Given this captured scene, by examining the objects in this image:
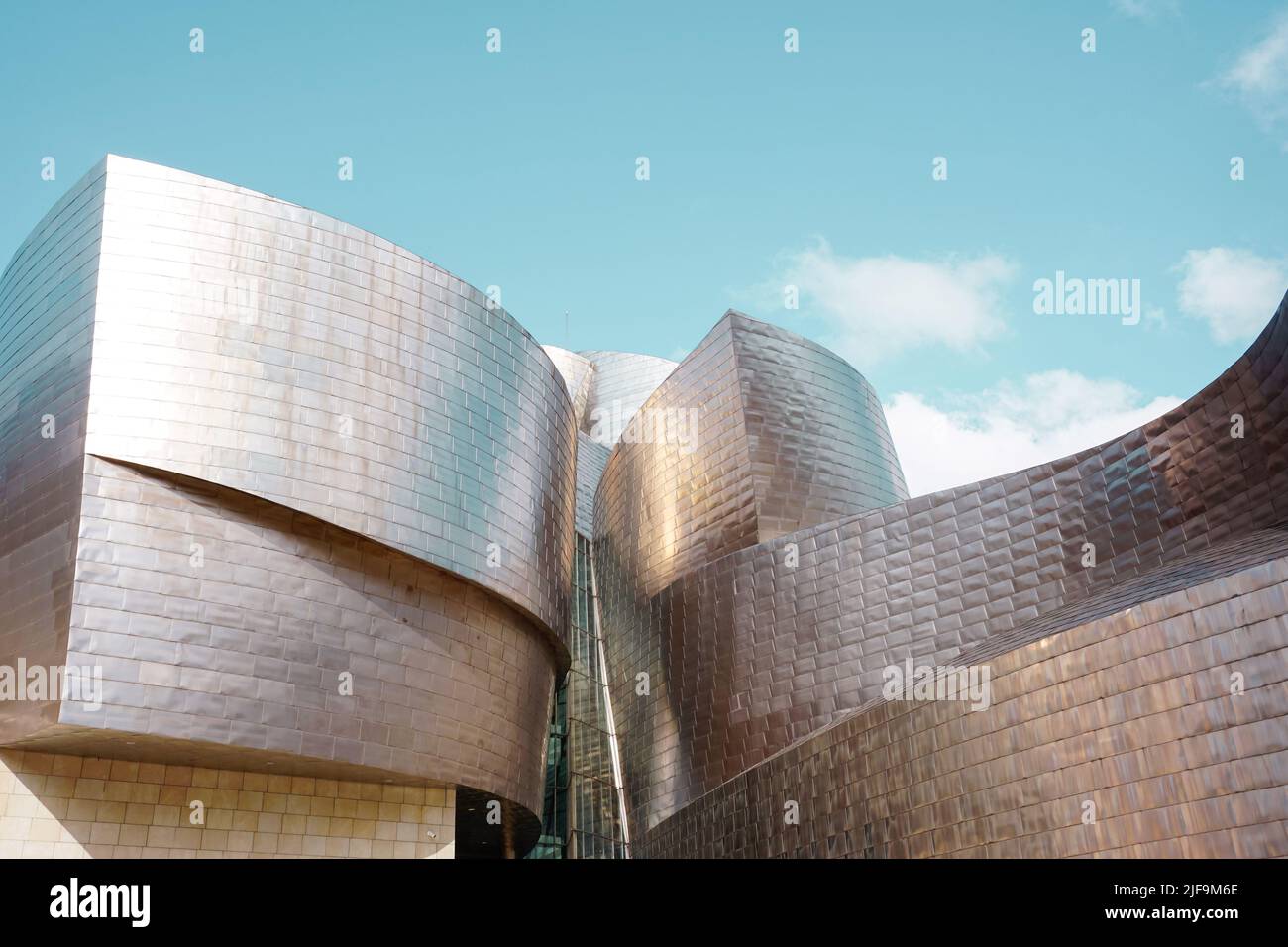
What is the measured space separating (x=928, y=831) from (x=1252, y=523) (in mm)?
5162

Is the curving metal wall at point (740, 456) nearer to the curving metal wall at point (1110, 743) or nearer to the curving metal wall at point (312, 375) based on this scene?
the curving metal wall at point (312, 375)

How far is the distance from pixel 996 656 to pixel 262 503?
8789mm

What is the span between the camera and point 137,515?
43.7 feet

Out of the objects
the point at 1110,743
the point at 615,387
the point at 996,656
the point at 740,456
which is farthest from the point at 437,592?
the point at 615,387

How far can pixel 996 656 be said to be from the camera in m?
10.9

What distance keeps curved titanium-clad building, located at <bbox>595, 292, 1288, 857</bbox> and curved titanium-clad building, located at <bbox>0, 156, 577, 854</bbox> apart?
11.5 feet

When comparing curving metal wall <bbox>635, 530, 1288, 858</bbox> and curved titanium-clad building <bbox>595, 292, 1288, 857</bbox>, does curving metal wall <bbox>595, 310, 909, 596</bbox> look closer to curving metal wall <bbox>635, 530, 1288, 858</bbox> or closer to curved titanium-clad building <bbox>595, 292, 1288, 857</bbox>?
curved titanium-clad building <bbox>595, 292, 1288, 857</bbox>

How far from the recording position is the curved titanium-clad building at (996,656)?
8.87 meters

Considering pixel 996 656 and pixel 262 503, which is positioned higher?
pixel 262 503

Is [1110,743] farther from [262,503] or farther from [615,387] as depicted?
[615,387]

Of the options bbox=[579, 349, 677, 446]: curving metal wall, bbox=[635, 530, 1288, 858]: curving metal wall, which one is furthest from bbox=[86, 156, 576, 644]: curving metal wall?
bbox=[579, 349, 677, 446]: curving metal wall

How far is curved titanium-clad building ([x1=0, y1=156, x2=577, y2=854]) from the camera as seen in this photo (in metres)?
13.2

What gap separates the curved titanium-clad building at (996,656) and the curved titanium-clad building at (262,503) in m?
3.51
